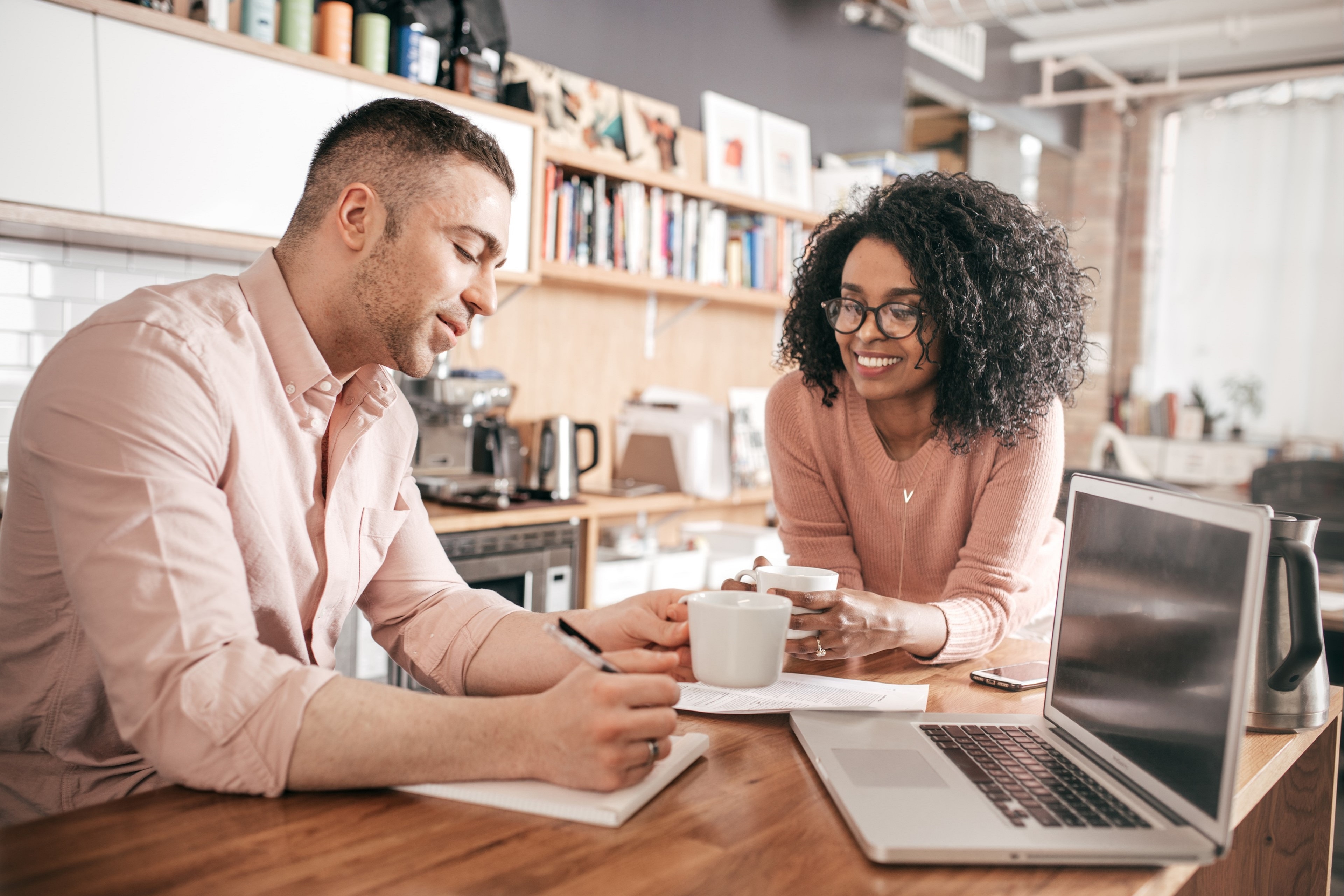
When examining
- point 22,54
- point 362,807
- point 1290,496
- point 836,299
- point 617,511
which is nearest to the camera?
point 362,807

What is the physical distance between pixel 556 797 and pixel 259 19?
231 cm

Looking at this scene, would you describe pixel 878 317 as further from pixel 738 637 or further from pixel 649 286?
pixel 649 286

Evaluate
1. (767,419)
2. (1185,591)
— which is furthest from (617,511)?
(1185,591)

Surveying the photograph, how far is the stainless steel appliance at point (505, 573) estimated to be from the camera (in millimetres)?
2604

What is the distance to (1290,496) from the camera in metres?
4.16

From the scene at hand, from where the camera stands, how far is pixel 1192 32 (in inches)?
200

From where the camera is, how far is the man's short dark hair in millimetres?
1201

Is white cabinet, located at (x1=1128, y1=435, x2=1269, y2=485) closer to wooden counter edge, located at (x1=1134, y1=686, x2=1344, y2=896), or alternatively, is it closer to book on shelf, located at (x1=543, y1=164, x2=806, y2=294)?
book on shelf, located at (x1=543, y1=164, x2=806, y2=294)

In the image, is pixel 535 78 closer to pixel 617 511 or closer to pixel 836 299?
pixel 617 511

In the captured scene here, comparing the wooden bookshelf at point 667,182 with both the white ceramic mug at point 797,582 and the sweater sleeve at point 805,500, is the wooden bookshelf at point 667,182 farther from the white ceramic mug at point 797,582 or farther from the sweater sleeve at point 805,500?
the white ceramic mug at point 797,582

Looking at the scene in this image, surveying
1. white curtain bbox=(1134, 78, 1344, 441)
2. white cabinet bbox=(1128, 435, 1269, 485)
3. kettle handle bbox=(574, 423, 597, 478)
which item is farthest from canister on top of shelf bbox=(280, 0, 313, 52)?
white curtain bbox=(1134, 78, 1344, 441)

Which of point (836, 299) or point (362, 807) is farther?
point (836, 299)

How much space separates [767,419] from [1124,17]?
5233 mm

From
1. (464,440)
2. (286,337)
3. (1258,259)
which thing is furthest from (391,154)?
(1258,259)
